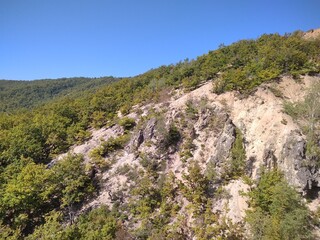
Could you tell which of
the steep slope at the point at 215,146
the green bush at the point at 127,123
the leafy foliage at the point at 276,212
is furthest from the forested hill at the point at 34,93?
the leafy foliage at the point at 276,212

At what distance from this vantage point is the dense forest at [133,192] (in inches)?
909

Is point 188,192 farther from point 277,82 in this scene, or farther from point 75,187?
point 277,82

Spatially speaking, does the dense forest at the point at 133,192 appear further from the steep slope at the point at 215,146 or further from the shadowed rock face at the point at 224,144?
the shadowed rock face at the point at 224,144

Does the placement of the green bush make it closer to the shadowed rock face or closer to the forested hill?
the shadowed rock face

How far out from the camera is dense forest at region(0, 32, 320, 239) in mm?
23094

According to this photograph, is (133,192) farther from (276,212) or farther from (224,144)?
(276,212)

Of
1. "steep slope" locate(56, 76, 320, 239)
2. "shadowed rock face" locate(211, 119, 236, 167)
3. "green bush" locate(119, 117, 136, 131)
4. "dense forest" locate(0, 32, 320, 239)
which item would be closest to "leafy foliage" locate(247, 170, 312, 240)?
"dense forest" locate(0, 32, 320, 239)

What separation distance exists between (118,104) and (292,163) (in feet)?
119

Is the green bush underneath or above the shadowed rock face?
above

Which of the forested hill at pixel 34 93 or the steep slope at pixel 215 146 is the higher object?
the forested hill at pixel 34 93

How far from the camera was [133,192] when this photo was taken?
3077 cm

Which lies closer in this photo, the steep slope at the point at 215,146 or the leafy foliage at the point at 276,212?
the leafy foliage at the point at 276,212

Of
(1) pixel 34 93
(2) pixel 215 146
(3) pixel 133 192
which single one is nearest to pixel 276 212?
(2) pixel 215 146

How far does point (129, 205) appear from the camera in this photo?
3014 cm
